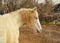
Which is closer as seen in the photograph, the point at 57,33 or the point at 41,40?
the point at 41,40

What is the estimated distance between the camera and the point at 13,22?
3230 mm

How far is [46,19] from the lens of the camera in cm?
774

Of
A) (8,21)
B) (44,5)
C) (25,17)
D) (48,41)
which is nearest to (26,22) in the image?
(25,17)

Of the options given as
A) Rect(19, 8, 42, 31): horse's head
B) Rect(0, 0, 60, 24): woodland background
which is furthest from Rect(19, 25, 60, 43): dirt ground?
Rect(19, 8, 42, 31): horse's head

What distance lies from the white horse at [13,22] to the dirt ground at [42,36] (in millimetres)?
1630

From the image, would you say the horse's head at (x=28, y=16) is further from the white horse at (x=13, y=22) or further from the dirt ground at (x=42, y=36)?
the dirt ground at (x=42, y=36)

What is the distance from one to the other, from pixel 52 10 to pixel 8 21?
5.09 m

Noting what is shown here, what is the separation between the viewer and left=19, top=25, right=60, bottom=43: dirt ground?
17.2ft

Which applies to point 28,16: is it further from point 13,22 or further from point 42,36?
point 42,36

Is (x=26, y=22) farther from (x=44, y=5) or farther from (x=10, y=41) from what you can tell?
(x=44, y=5)

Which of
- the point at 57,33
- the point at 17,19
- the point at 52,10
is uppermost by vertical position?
the point at 17,19

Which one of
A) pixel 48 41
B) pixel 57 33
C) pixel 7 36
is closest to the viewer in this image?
pixel 7 36

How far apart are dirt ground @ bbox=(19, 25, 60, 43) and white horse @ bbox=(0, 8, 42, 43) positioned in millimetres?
1630

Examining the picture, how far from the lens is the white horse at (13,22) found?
2996 millimetres
